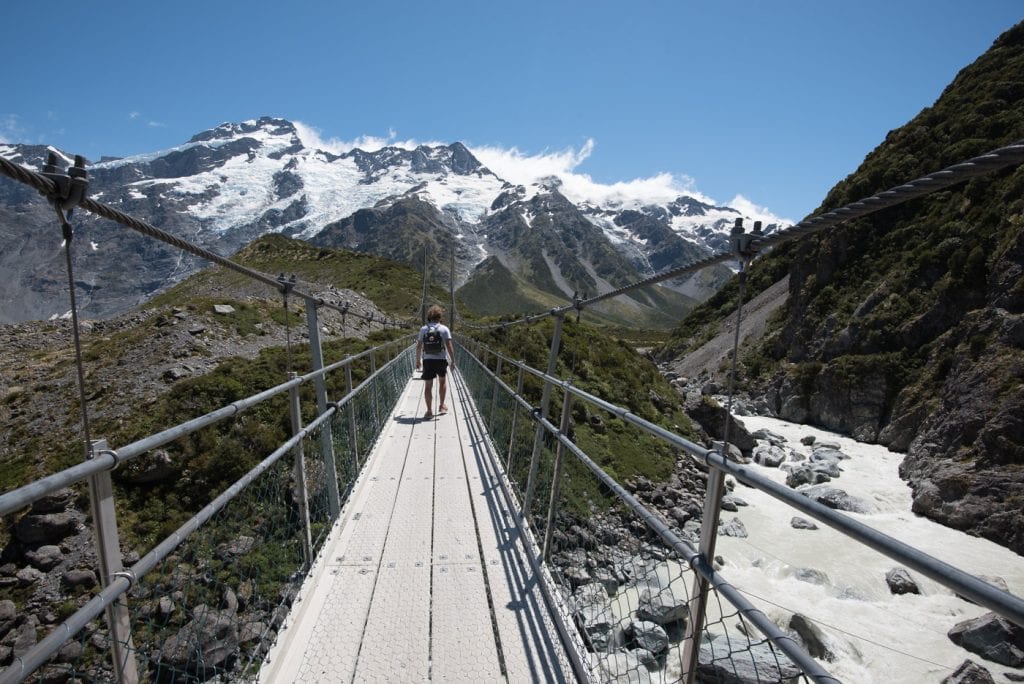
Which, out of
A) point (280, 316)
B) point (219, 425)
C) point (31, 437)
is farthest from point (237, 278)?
point (219, 425)

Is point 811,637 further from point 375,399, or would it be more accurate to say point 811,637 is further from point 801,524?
point 375,399

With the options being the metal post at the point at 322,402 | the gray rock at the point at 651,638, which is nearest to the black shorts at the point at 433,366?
the metal post at the point at 322,402

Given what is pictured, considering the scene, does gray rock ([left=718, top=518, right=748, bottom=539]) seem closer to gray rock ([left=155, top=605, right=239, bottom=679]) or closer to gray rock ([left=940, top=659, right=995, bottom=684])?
gray rock ([left=940, top=659, right=995, bottom=684])

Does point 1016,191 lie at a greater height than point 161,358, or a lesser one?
greater

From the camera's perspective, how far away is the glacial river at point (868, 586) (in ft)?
24.9

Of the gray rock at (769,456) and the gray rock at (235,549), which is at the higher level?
the gray rock at (235,549)

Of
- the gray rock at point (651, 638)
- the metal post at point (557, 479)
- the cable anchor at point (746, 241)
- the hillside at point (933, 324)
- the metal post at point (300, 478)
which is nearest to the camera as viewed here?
the cable anchor at point (746, 241)

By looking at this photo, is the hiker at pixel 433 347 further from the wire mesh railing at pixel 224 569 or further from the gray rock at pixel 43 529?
the gray rock at pixel 43 529

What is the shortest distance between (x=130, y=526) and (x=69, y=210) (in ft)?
31.7

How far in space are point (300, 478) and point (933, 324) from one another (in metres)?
26.9

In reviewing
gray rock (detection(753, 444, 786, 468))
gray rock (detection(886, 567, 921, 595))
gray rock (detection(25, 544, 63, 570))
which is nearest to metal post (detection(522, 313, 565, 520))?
gray rock (detection(25, 544, 63, 570))

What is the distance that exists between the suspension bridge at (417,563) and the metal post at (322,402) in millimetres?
15

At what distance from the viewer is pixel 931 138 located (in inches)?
1394

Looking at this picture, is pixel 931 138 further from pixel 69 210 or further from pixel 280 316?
pixel 69 210
